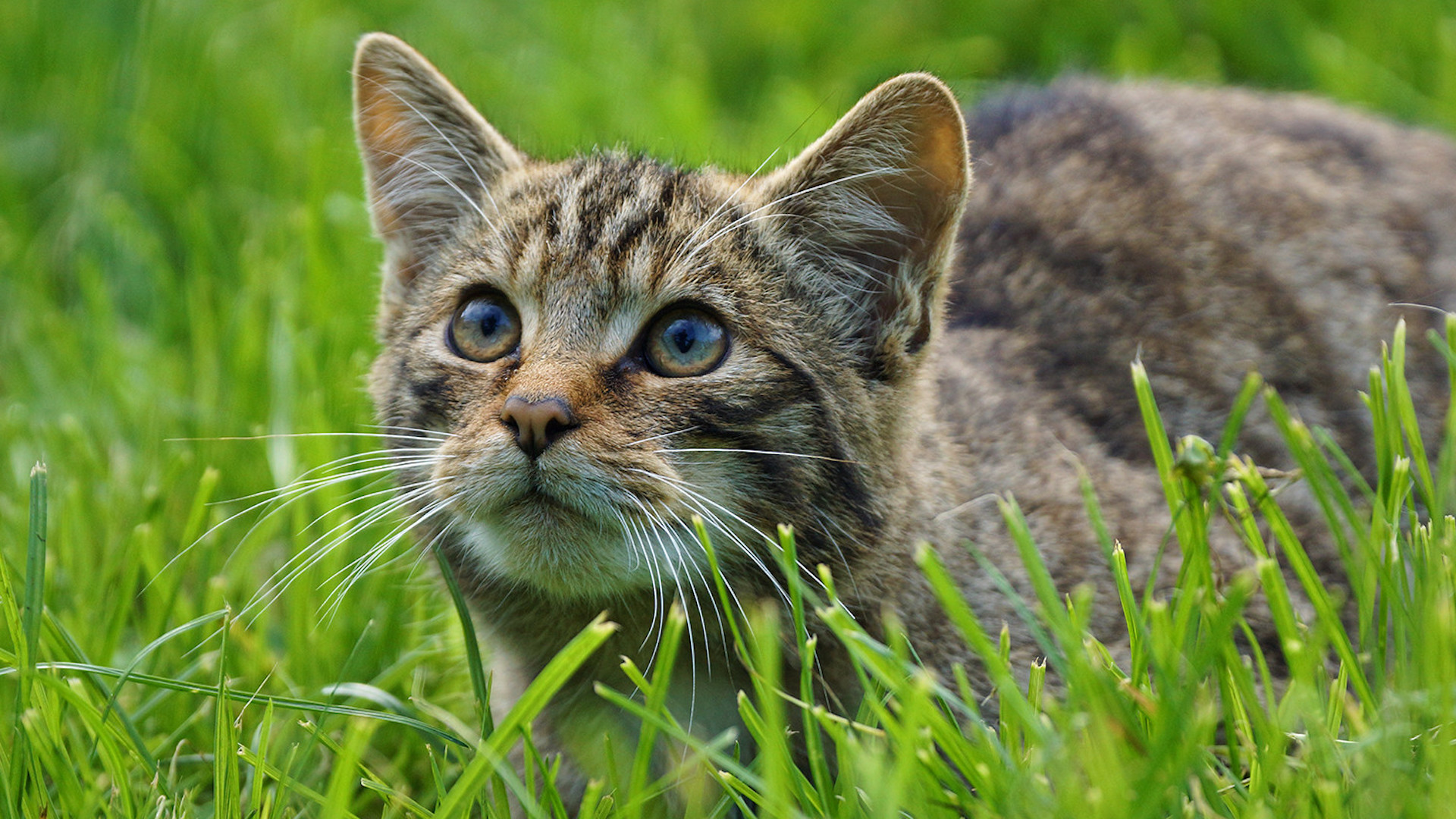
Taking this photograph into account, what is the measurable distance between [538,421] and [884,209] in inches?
34.3

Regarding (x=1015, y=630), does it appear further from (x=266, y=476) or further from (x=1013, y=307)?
(x=266, y=476)

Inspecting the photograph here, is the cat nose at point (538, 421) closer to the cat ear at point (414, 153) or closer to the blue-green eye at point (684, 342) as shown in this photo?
the blue-green eye at point (684, 342)

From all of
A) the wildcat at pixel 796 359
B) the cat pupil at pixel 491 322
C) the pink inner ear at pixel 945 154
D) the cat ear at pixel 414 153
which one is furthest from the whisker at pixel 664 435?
the cat ear at pixel 414 153

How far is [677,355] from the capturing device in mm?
2535

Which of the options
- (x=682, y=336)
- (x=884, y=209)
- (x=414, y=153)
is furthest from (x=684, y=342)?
(x=414, y=153)

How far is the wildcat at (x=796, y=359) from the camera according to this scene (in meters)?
2.39

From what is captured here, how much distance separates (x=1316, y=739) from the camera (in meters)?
1.88

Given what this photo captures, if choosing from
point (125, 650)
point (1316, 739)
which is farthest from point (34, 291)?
point (1316, 739)

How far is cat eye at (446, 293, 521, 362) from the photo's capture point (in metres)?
2.67

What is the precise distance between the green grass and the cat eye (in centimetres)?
60

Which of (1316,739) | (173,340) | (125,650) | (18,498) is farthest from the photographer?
(173,340)

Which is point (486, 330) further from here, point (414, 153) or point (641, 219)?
point (414, 153)

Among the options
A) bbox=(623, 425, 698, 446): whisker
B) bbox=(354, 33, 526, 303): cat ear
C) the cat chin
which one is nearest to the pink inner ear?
bbox=(623, 425, 698, 446): whisker

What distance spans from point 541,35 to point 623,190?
13.1 ft
